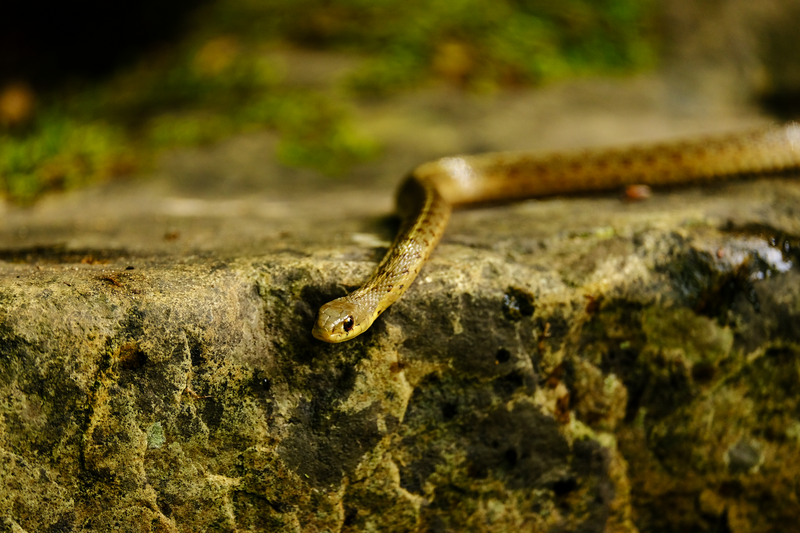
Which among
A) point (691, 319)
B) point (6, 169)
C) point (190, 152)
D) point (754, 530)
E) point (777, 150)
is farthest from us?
point (190, 152)

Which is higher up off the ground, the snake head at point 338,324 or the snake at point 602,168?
the snake head at point 338,324

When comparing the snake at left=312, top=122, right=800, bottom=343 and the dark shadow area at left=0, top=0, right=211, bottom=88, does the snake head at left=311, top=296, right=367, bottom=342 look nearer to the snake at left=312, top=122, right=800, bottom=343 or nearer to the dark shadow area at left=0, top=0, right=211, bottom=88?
the snake at left=312, top=122, right=800, bottom=343

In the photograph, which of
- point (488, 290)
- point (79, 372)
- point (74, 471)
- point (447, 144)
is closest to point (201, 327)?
point (79, 372)

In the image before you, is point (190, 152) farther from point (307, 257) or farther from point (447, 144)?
point (307, 257)

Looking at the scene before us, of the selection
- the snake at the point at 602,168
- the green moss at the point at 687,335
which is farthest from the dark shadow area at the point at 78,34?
the green moss at the point at 687,335

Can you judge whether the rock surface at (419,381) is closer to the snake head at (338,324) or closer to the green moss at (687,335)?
the green moss at (687,335)

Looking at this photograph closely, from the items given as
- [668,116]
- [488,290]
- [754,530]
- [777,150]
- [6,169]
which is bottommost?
[754,530]

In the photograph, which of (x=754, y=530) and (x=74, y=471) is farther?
(x=754, y=530)

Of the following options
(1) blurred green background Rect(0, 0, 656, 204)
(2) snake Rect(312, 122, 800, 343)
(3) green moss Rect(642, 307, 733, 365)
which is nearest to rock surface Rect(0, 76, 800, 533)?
(3) green moss Rect(642, 307, 733, 365)
